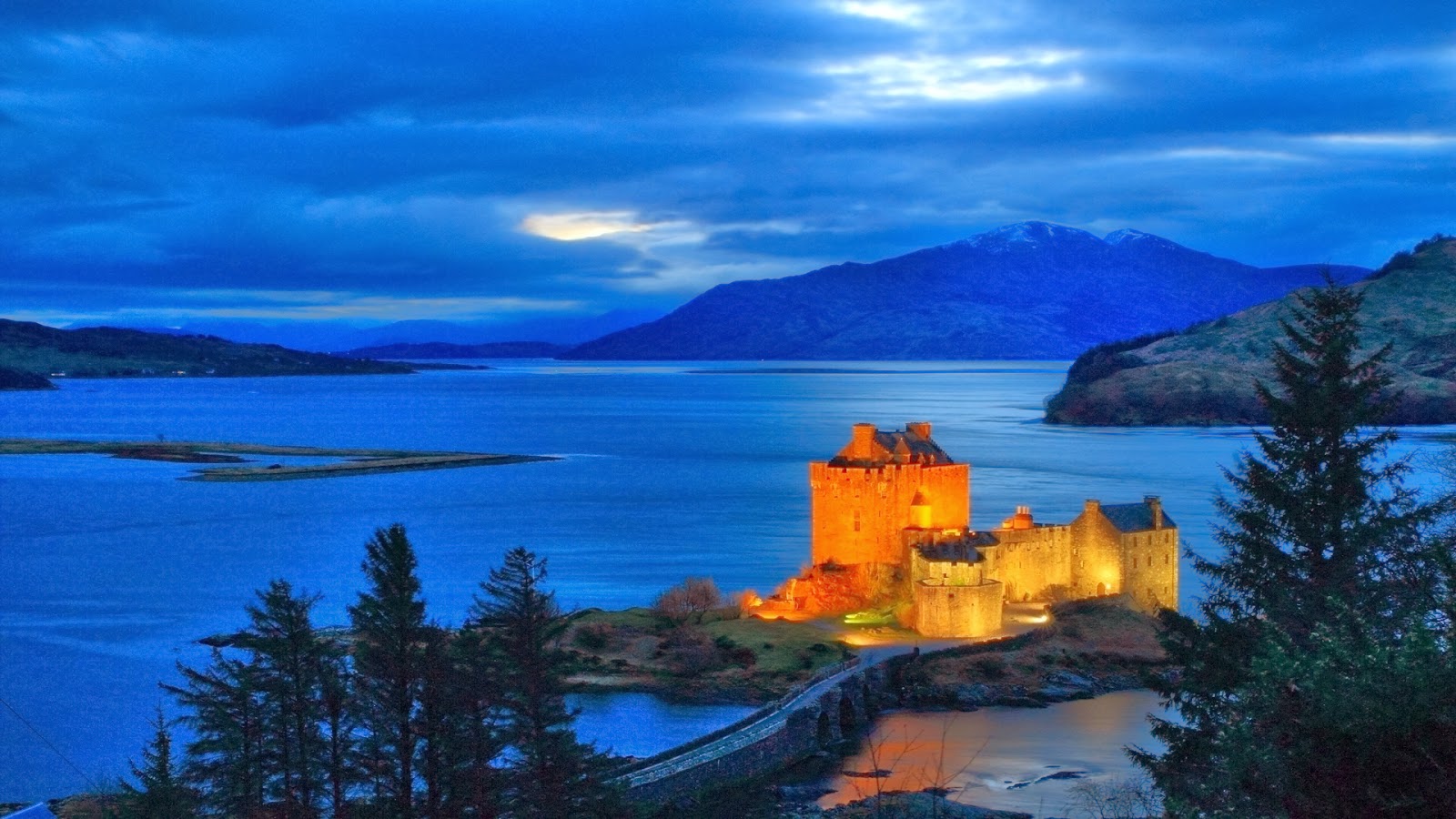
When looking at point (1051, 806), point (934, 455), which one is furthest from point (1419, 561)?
point (934, 455)

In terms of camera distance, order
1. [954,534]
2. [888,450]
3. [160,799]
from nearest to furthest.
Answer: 1. [160,799]
2. [954,534]
3. [888,450]

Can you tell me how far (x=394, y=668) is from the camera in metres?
20.4

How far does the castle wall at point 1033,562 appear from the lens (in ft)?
145

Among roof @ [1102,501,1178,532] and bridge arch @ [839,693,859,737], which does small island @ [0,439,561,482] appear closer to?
roof @ [1102,501,1178,532]

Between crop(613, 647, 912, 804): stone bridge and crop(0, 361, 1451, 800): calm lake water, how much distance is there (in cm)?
302

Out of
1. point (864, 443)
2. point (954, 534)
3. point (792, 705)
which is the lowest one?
point (792, 705)

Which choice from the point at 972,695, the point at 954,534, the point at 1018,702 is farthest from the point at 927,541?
the point at 1018,702

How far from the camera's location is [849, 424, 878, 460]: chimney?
4684cm

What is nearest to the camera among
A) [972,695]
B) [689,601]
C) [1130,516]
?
[972,695]

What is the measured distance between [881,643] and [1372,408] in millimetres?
24019

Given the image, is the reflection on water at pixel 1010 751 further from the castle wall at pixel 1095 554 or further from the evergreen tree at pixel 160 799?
the evergreen tree at pixel 160 799

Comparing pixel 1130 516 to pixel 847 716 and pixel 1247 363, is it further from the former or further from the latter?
pixel 1247 363

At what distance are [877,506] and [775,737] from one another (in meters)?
14.0

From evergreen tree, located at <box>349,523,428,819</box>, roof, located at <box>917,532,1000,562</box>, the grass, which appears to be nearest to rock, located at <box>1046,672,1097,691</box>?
roof, located at <box>917,532,1000,562</box>
